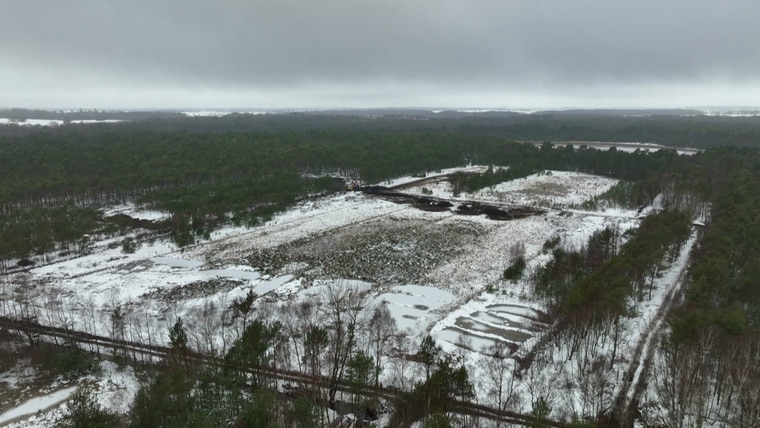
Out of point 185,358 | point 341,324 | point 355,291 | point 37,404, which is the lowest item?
point 37,404

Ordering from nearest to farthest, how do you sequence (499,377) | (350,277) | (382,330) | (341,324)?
(499,377) < (341,324) < (382,330) < (350,277)

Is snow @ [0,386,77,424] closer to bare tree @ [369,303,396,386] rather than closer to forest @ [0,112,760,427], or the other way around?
forest @ [0,112,760,427]

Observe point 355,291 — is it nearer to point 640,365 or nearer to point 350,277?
point 350,277

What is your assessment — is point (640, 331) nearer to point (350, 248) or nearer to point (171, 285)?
point (350, 248)

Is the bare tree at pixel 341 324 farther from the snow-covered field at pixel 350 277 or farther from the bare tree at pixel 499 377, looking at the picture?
the bare tree at pixel 499 377

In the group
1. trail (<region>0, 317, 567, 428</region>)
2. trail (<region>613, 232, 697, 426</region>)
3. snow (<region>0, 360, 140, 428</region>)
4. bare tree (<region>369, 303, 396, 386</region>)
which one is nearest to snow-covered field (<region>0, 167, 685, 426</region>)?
snow (<region>0, 360, 140, 428</region>)

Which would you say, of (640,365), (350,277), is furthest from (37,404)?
(640,365)

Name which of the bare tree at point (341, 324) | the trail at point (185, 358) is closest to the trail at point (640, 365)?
the trail at point (185, 358)
